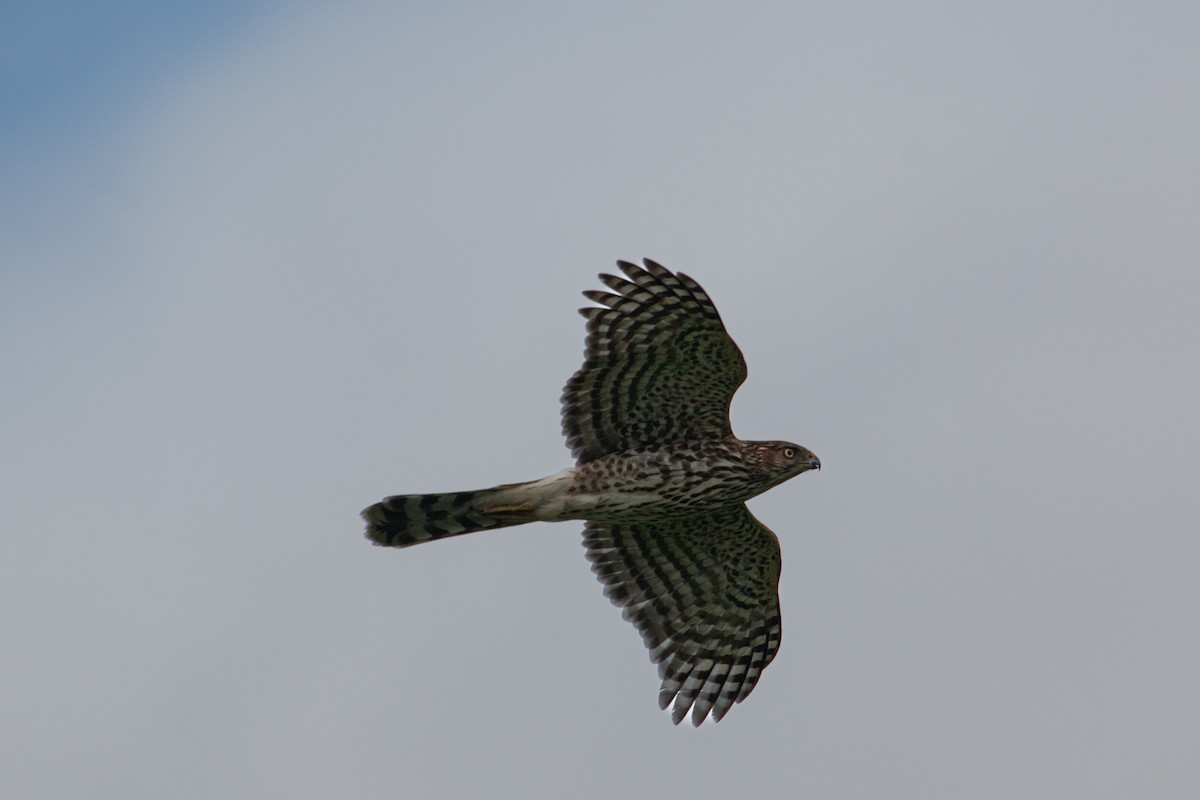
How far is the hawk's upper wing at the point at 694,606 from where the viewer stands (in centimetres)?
1354

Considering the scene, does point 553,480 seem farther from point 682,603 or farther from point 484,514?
point 682,603

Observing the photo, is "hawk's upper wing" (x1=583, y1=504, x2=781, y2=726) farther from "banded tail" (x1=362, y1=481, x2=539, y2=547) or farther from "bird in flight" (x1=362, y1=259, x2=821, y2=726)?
"banded tail" (x1=362, y1=481, x2=539, y2=547)

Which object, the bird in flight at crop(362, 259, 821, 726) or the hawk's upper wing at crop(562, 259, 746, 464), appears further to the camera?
the bird in flight at crop(362, 259, 821, 726)

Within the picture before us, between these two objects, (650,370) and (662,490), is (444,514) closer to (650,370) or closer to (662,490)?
(662,490)

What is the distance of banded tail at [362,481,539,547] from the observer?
12555mm

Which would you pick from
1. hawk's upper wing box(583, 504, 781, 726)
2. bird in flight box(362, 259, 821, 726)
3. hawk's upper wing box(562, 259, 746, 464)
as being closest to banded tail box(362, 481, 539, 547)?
bird in flight box(362, 259, 821, 726)

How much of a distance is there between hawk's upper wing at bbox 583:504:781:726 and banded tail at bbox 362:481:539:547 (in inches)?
45.8

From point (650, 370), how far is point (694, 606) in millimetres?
2452

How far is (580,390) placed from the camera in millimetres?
12445

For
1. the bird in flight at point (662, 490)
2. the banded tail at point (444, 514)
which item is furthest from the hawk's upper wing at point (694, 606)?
the banded tail at point (444, 514)

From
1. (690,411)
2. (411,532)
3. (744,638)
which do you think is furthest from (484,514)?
(744,638)

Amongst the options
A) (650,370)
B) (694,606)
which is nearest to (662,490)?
(650,370)

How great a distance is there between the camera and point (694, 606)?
45.1ft

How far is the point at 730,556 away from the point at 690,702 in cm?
129
